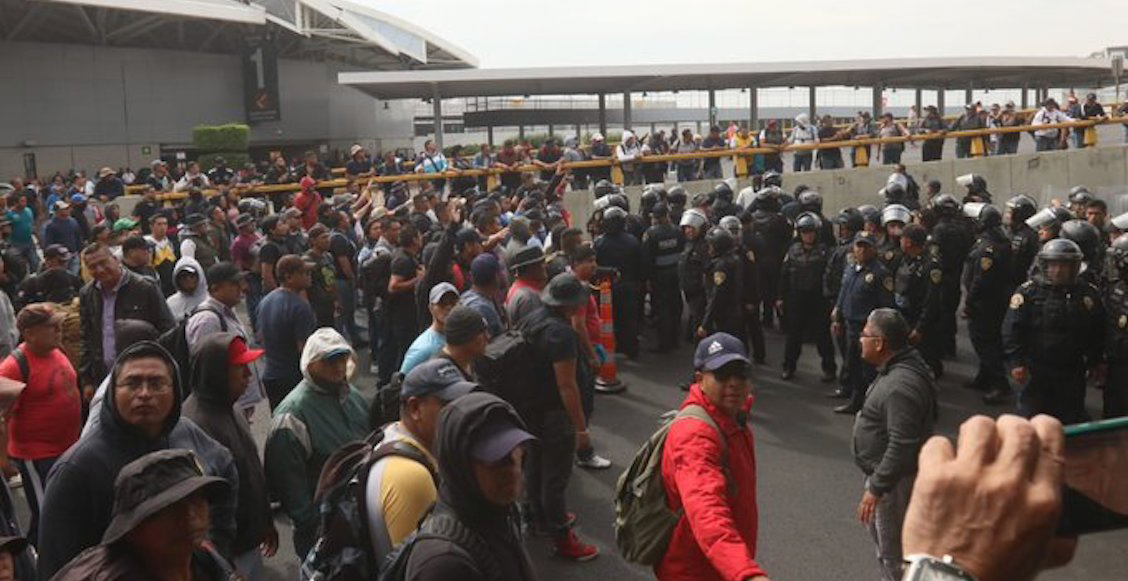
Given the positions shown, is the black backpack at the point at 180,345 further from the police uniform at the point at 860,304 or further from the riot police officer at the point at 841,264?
the riot police officer at the point at 841,264

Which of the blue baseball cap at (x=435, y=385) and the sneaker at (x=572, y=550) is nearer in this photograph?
the blue baseball cap at (x=435, y=385)

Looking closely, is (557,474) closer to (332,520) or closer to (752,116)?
(332,520)

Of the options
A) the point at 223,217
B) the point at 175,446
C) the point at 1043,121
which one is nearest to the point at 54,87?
the point at 223,217

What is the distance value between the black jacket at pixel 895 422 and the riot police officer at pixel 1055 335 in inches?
100

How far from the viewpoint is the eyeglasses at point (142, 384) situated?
11.3 ft

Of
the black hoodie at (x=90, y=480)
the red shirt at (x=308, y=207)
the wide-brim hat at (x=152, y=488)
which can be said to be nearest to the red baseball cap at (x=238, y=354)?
the black hoodie at (x=90, y=480)

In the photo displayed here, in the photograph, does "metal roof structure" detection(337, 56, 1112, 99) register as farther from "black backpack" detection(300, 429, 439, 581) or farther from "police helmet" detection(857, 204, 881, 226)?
"black backpack" detection(300, 429, 439, 581)

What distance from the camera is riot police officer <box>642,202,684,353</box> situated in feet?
35.3

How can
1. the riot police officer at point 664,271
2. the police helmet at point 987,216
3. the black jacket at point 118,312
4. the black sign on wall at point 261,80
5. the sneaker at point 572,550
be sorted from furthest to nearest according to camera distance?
the black sign on wall at point 261,80
the riot police officer at point 664,271
the police helmet at point 987,216
the black jacket at point 118,312
the sneaker at point 572,550

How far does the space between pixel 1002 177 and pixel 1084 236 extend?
11218 millimetres

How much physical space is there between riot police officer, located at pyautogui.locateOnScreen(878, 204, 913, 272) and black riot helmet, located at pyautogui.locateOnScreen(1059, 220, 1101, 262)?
5.02 ft

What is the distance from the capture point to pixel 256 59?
36781mm

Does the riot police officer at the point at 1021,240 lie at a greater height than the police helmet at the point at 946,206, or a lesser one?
lesser

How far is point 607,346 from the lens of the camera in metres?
9.77
